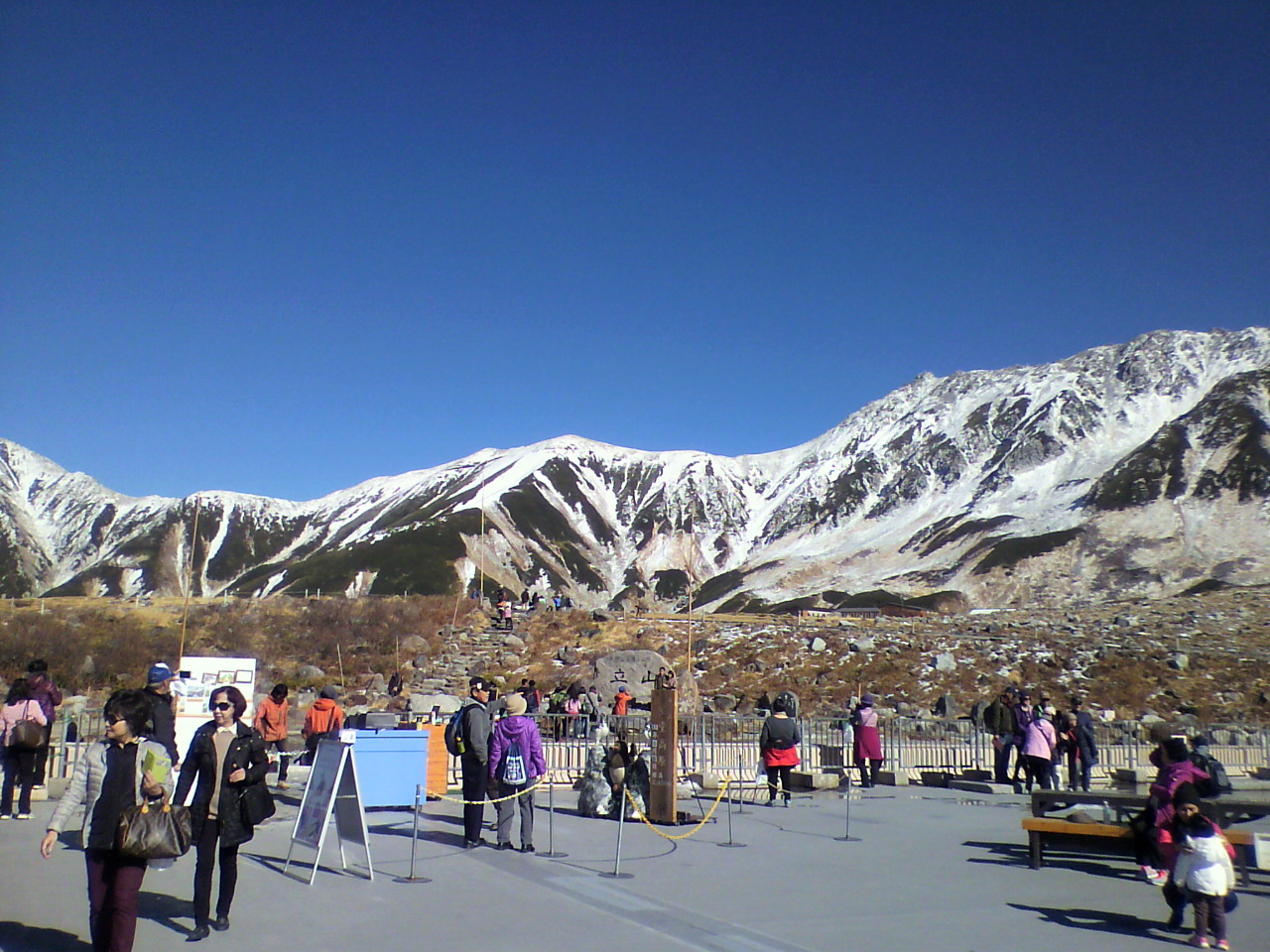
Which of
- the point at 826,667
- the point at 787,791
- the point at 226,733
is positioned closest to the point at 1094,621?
the point at 826,667

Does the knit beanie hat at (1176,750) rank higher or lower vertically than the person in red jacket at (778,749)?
higher

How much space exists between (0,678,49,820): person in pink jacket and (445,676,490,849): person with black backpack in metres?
4.51

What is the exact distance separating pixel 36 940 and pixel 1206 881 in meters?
7.25

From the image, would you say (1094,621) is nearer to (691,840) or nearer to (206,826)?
(691,840)

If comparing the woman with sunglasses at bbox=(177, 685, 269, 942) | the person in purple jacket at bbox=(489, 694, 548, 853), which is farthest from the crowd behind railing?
the woman with sunglasses at bbox=(177, 685, 269, 942)

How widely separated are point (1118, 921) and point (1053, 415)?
17371cm

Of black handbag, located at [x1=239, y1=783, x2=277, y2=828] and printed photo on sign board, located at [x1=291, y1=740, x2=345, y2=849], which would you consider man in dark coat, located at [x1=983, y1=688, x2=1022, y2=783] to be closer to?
printed photo on sign board, located at [x1=291, y1=740, x2=345, y2=849]

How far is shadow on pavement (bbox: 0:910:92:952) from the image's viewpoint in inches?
241

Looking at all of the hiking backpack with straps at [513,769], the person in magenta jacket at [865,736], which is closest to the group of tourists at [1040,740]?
the person in magenta jacket at [865,736]

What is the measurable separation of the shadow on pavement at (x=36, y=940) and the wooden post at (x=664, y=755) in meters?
6.87

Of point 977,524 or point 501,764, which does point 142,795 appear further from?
point 977,524

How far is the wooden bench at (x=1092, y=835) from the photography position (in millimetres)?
8938

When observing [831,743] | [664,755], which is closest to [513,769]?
[664,755]

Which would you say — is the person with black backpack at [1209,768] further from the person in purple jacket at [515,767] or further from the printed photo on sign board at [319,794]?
A: the printed photo on sign board at [319,794]
